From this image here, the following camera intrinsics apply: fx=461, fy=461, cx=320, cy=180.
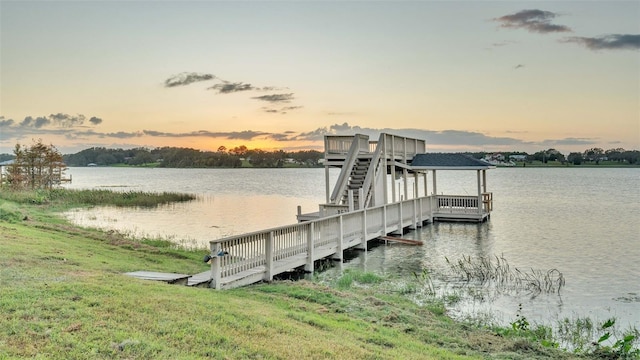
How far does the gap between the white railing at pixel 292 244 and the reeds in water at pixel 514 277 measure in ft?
13.0

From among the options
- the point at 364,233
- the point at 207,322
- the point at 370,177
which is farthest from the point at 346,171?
the point at 207,322

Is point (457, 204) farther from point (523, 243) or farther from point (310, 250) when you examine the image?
point (310, 250)

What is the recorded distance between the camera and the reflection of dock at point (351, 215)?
10.4 m

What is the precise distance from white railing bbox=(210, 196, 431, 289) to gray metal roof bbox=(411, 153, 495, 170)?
225 inches

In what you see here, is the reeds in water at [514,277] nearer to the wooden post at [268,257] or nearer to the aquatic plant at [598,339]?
the aquatic plant at [598,339]

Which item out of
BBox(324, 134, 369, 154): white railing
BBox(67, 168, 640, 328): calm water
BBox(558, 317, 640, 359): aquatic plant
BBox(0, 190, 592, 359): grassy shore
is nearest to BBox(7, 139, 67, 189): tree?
BBox(67, 168, 640, 328): calm water

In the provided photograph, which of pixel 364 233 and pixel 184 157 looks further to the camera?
pixel 184 157

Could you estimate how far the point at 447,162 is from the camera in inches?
1054

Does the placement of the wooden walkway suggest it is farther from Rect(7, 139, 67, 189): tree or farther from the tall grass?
Rect(7, 139, 67, 189): tree

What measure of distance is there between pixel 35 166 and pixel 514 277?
5138 cm

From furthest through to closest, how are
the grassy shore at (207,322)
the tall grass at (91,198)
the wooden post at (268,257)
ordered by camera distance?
1. the tall grass at (91,198)
2. the wooden post at (268,257)
3. the grassy shore at (207,322)

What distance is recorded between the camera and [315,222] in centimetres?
1447

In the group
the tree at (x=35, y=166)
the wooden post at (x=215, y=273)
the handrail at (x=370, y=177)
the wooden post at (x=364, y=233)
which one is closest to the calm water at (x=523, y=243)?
the wooden post at (x=364, y=233)

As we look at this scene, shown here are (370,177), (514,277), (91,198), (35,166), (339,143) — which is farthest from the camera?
(35,166)
